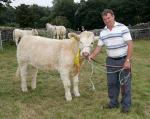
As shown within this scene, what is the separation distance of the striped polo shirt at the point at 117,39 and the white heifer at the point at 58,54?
1.85ft

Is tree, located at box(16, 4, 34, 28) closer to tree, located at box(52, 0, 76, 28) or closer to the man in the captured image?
tree, located at box(52, 0, 76, 28)

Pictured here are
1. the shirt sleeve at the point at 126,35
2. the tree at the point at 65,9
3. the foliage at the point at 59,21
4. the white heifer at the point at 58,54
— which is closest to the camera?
the shirt sleeve at the point at 126,35

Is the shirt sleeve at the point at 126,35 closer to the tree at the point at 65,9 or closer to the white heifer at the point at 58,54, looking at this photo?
the white heifer at the point at 58,54

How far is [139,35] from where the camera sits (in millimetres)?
33562

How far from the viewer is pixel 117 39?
7652mm

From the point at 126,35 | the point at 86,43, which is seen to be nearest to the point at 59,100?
the point at 86,43

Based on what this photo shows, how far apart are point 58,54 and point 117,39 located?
1.97 m

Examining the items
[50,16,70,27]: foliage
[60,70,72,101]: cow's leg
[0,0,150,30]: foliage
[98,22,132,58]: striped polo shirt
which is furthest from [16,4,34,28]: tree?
[98,22,132,58]: striped polo shirt

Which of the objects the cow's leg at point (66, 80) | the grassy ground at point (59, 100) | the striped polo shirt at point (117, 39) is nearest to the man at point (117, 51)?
the striped polo shirt at point (117, 39)

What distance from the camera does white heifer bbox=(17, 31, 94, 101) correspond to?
878cm

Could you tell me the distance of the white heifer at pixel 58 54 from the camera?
878 centimetres

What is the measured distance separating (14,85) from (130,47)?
4563 millimetres

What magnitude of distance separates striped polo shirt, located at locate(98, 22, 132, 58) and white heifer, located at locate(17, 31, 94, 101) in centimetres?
56

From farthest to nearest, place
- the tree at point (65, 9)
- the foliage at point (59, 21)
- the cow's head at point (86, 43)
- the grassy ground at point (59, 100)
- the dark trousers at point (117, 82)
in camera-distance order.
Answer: the tree at point (65, 9) < the foliage at point (59, 21) < the cow's head at point (86, 43) < the grassy ground at point (59, 100) < the dark trousers at point (117, 82)
